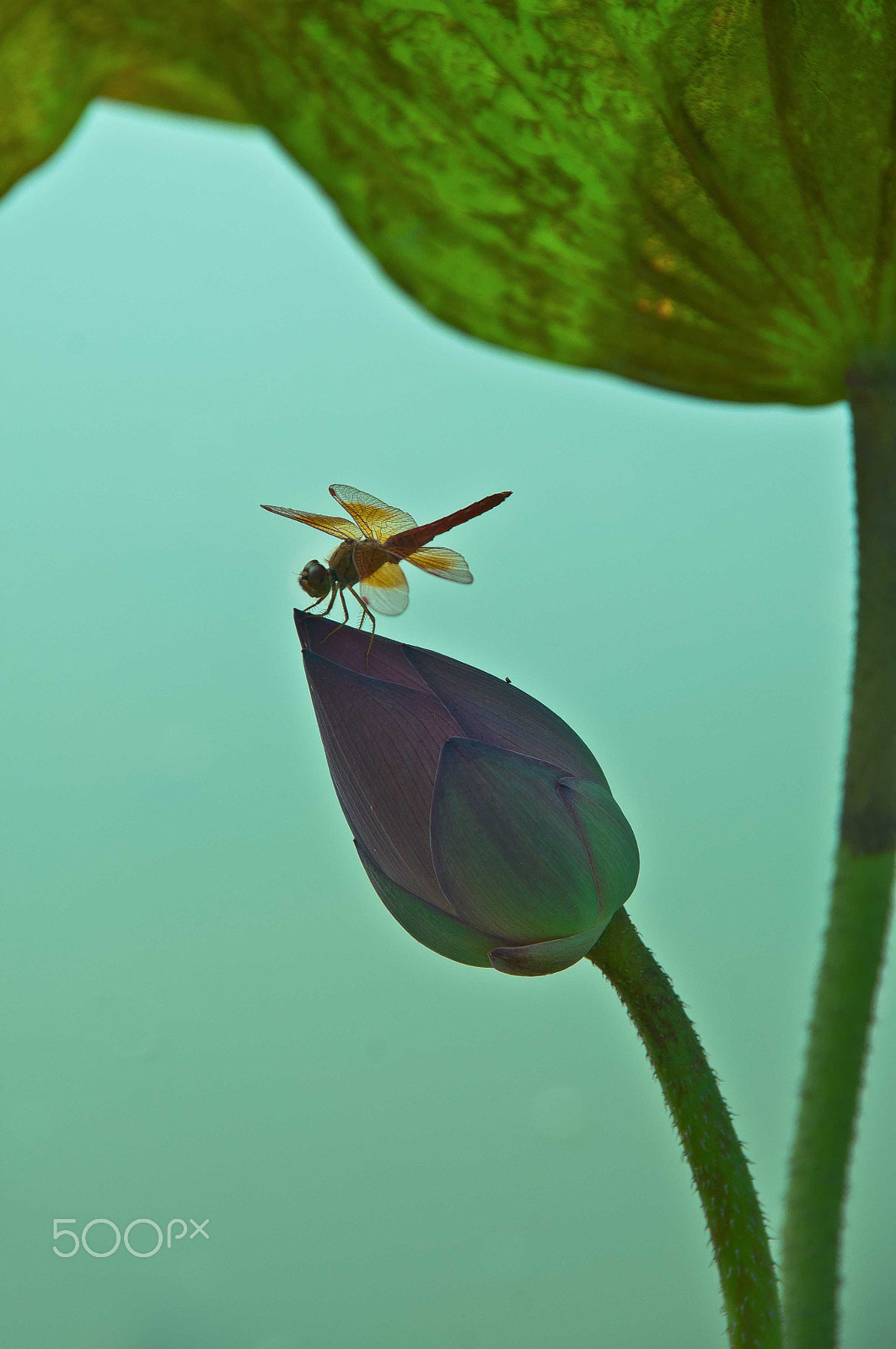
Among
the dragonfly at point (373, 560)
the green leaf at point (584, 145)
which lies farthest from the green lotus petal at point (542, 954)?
the green leaf at point (584, 145)

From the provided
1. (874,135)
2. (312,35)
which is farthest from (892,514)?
(312,35)

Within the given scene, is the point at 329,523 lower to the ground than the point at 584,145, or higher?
lower

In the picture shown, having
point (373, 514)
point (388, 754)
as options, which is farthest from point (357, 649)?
point (373, 514)

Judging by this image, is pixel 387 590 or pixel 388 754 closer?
pixel 388 754

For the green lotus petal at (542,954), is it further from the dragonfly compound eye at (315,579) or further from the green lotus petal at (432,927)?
the dragonfly compound eye at (315,579)

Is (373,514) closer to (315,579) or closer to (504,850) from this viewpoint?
(315,579)

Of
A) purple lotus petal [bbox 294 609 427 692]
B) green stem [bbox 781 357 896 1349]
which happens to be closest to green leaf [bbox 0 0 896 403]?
green stem [bbox 781 357 896 1349]

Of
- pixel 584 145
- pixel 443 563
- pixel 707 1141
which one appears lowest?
pixel 707 1141
